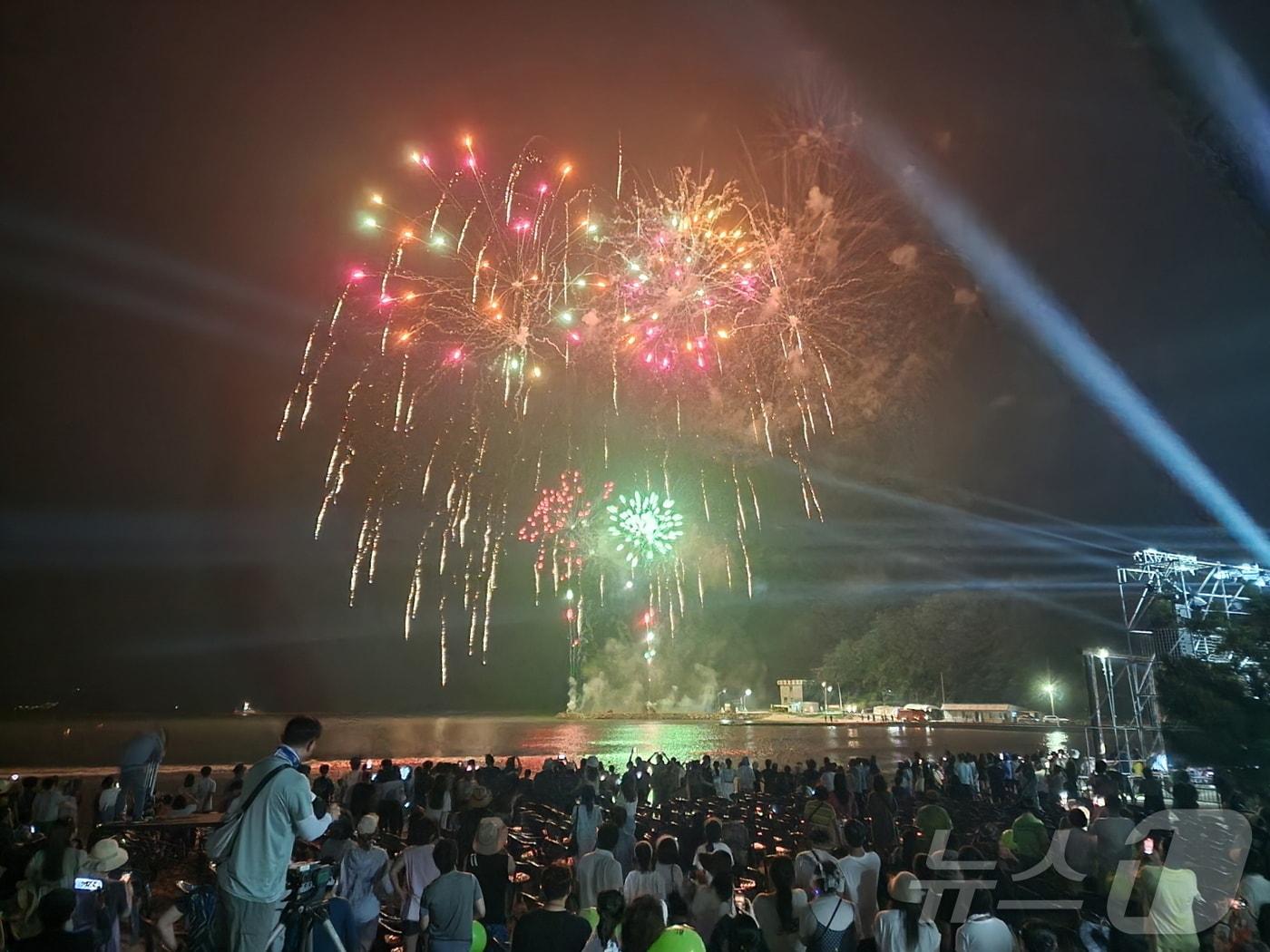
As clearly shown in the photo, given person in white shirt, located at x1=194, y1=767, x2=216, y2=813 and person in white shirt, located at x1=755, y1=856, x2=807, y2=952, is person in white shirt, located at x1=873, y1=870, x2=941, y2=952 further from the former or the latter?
person in white shirt, located at x1=194, y1=767, x2=216, y2=813

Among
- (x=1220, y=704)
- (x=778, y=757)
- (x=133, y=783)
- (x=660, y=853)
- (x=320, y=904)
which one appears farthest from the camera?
(x=778, y=757)

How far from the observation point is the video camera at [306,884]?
4367 millimetres

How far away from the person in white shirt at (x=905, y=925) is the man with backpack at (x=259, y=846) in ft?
11.2

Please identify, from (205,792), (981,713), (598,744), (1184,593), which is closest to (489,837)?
(205,792)

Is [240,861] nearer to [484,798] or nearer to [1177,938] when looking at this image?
[484,798]

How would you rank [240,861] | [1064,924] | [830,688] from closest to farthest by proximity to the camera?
[240,861] < [1064,924] < [830,688]

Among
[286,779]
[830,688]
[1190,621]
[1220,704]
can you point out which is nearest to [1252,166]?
[1190,621]

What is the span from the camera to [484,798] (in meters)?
9.48

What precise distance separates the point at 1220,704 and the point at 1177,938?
12.9m

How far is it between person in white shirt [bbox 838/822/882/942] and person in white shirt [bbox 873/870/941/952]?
4.44 feet

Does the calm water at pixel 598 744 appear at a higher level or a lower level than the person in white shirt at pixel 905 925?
lower

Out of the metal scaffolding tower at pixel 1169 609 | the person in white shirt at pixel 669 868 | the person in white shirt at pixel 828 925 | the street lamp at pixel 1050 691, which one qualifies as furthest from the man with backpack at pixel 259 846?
the street lamp at pixel 1050 691

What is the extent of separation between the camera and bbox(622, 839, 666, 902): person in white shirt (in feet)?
18.5

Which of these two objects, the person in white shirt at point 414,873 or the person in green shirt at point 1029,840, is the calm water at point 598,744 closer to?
the person in green shirt at point 1029,840
